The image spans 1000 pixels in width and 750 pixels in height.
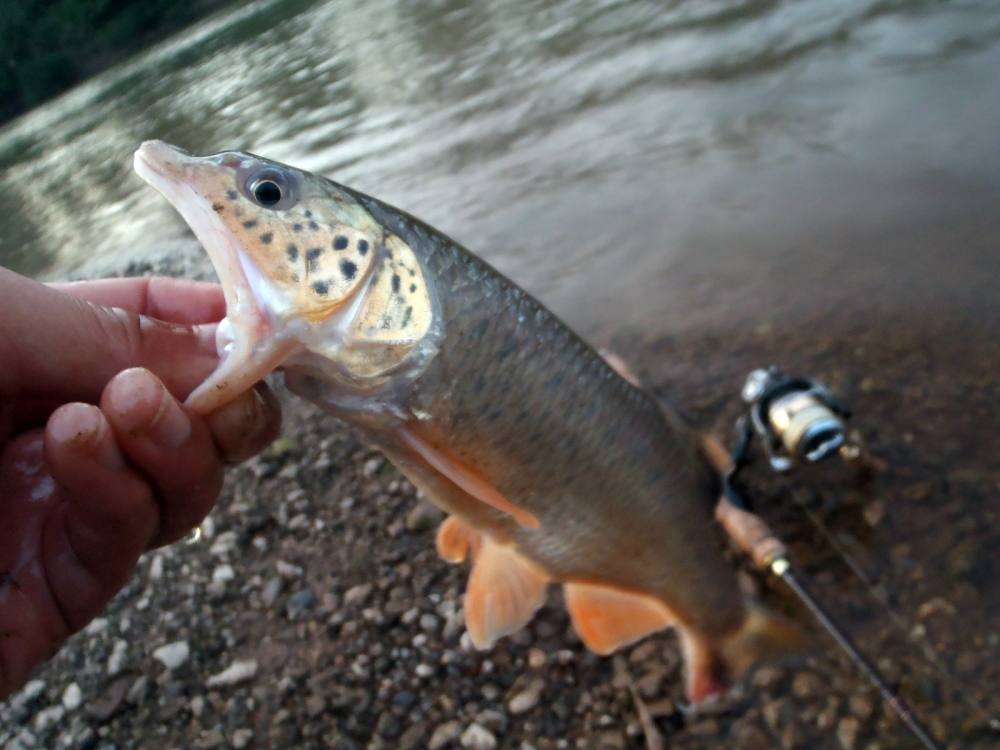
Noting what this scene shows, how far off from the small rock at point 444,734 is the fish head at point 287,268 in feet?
4.97

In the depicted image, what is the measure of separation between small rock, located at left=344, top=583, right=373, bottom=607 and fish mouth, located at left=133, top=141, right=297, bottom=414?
1746 millimetres

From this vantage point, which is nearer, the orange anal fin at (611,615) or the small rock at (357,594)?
the orange anal fin at (611,615)

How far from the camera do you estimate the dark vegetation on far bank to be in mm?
45750

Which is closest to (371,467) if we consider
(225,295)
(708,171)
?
(225,295)

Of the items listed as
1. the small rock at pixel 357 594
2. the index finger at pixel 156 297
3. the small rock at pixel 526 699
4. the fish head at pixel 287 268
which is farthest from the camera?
the small rock at pixel 357 594

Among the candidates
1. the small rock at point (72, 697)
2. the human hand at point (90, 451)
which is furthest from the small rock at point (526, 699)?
the small rock at point (72, 697)

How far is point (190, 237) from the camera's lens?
10.1 metres

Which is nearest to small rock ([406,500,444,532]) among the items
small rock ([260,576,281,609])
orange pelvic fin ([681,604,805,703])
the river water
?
small rock ([260,576,281,609])

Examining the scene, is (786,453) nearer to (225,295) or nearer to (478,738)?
(478,738)

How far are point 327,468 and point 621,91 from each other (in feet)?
21.5

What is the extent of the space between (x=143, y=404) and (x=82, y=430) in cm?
13

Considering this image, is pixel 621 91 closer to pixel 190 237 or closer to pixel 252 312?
pixel 190 237

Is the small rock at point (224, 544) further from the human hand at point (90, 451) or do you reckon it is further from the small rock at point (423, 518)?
the human hand at point (90, 451)

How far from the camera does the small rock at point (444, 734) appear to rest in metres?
2.80
